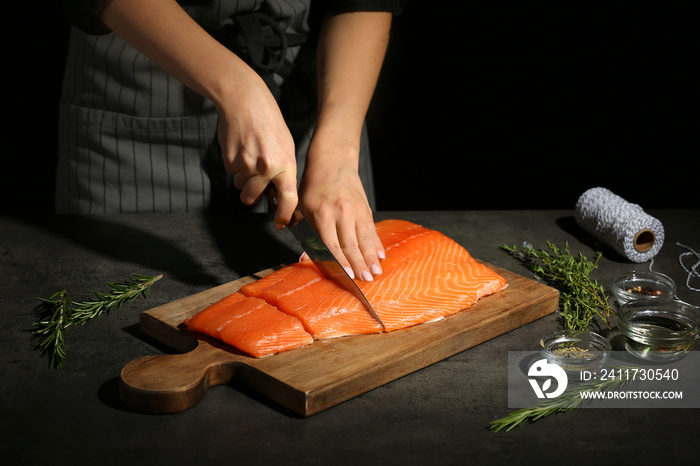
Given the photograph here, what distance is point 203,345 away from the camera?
194 centimetres

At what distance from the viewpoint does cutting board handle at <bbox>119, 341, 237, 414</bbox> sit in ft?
5.62

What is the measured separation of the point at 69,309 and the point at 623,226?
1.85 m

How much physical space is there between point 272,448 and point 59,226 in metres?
1.62

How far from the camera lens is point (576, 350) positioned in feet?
6.37

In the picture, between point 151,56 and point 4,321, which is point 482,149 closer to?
point 151,56

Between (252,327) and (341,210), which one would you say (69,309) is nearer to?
(252,327)

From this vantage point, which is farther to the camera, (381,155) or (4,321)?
(381,155)

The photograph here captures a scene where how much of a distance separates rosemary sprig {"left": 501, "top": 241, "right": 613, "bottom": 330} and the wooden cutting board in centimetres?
11

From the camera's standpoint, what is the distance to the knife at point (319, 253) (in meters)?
2.13

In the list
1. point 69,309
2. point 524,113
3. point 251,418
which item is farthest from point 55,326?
point 524,113

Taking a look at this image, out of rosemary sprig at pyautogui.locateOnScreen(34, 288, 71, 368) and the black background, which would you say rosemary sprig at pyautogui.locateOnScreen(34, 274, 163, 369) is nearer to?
rosemary sprig at pyautogui.locateOnScreen(34, 288, 71, 368)

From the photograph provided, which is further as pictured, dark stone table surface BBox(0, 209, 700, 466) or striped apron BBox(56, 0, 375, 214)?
striped apron BBox(56, 0, 375, 214)

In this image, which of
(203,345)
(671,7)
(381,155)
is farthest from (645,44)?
(203,345)

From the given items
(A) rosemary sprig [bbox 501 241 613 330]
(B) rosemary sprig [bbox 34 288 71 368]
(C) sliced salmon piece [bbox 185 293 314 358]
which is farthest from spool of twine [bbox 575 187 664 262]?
(B) rosemary sprig [bbox 34 288 71 368]
